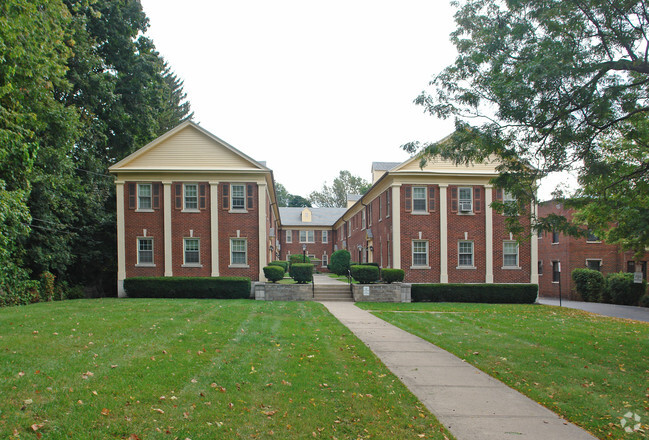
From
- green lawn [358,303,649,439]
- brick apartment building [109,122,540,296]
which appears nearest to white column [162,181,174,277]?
brick apartment building [109,122,540,296]

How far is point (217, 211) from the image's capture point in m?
24.3

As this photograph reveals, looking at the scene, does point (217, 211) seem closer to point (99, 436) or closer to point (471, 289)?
point (471, 289)

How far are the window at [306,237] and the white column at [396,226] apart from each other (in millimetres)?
31311

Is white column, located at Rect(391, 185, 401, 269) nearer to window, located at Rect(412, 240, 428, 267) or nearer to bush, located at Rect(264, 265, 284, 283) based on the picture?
window, located at Rect(412, 240, 428, 267)

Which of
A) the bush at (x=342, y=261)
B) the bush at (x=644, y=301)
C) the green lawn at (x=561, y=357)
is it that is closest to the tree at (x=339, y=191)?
the bush at (x=342, y=261)

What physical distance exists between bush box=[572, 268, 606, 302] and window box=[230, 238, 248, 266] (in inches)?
925

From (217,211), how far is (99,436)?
20.3 metres

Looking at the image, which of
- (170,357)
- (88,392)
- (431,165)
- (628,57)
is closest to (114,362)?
(170,357)

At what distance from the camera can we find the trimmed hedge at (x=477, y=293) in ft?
72.1

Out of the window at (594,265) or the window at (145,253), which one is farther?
the window at (594,265)

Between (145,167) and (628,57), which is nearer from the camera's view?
(628,57)

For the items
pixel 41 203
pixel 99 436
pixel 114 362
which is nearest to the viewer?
pixel 99 436

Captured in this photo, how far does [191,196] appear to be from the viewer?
962 inches

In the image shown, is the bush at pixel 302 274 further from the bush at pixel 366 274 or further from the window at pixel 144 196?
the window at pixel 144 196
